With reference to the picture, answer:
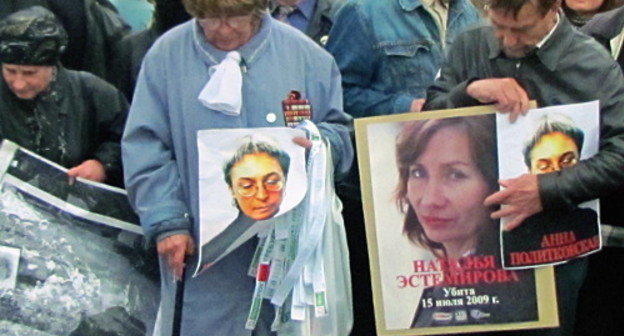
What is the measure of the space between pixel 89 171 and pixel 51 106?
0.28m

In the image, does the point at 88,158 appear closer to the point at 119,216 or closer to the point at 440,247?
the point at 119,216

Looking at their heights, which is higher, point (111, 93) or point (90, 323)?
point (111, 93)

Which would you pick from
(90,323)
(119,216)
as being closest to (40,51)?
(119,216)

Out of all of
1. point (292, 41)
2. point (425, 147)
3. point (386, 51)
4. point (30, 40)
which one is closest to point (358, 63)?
point (386, 51)

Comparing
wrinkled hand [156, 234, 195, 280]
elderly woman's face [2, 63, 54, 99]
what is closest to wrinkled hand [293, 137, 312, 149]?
wrinkled hand [156, 234, 195, 280]

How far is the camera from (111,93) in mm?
5051

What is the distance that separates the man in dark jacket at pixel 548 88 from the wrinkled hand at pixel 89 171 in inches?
49.6

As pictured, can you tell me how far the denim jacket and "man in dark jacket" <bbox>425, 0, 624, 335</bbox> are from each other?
558mm

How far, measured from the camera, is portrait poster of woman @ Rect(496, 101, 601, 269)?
4449 mm

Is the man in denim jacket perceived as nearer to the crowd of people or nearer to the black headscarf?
the crowd of people

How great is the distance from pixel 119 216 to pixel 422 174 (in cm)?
110

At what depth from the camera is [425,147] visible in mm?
4555

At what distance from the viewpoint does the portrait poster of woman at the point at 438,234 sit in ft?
14.9

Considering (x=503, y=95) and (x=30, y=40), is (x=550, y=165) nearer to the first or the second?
(x=503, y=95)
